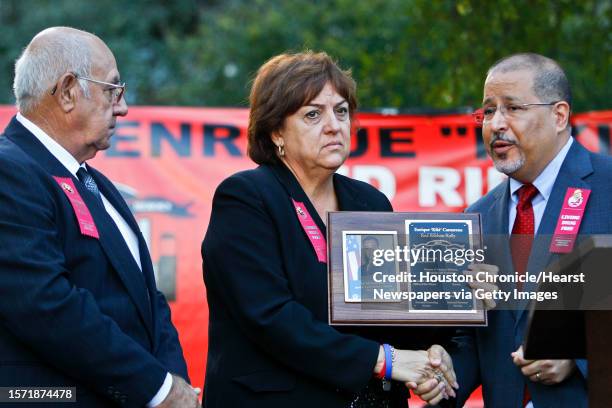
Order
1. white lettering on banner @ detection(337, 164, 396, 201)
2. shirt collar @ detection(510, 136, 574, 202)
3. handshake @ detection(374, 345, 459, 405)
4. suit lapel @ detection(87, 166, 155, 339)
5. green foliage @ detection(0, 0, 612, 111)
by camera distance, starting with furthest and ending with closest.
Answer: green foliage @ detection(0, 0, 612, 111) < white lettering on banner @ detection(337, 164, 396, 201) < shirt collar @ detection(510, 136, 574, 202) < handshake @ detection(374, 345, 459, 405) < suit lapel @ detection(87, 166, 155, 339)

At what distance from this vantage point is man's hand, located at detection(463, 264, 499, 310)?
13.5 feet

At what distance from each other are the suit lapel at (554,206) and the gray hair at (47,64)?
6.91 ft

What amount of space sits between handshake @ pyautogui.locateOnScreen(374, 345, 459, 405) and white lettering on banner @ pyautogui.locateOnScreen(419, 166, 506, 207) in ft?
10.1

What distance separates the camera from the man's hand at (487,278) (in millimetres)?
4125

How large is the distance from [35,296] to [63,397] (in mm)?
450

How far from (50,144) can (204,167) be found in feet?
10.4

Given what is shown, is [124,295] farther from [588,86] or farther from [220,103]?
[220,103]

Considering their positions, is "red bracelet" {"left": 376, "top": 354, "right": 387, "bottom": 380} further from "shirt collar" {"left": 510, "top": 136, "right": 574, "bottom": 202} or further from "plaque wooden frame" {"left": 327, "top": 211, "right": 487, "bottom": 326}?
"shirt collar" {"left": 510, "top": 136, "right": 574, "bottom": 202}

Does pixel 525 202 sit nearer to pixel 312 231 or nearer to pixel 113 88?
pixel 312 231

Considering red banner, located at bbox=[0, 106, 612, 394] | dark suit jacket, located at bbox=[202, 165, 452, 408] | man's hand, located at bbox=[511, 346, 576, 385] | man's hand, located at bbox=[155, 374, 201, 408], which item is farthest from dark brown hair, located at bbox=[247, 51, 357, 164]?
red banner, located at bbox=[0, 106, 612, 394]

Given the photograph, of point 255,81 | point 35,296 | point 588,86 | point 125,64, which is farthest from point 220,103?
point 35,296

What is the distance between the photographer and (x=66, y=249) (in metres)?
3.75

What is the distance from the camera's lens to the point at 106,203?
14.1ft

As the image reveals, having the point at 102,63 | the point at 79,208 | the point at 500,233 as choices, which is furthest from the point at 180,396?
the point at 500,233
